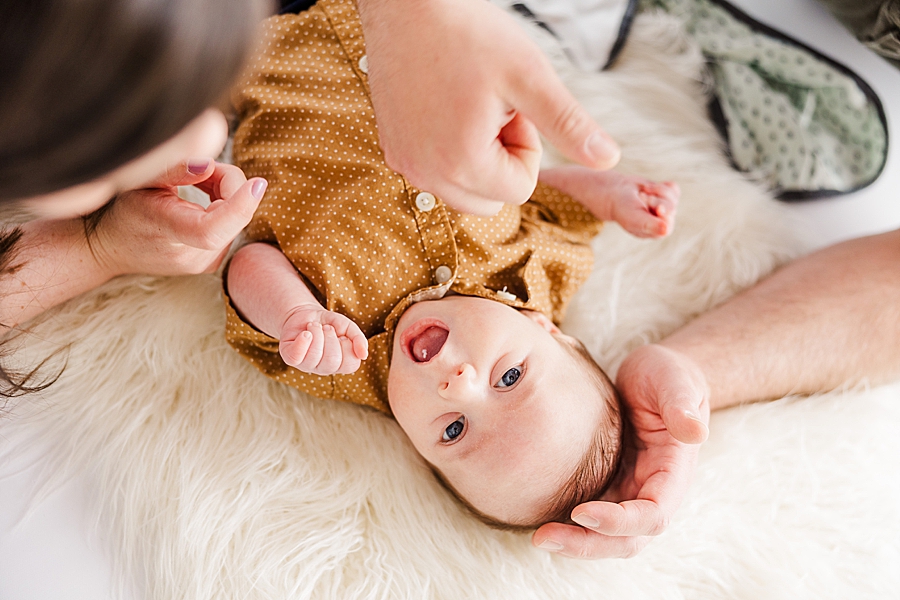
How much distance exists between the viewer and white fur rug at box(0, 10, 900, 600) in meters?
0.99

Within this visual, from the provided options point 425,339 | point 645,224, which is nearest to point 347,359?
point 425,339

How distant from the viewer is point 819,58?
138 cm

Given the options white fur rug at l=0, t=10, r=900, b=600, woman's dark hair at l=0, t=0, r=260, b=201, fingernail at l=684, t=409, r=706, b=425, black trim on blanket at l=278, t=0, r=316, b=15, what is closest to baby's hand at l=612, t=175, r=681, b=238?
white fur rug at l=0, t=10, r=900, b=600

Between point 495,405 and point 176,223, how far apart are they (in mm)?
536

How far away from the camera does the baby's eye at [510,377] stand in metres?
0.95

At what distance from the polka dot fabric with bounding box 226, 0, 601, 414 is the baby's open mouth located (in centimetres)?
7

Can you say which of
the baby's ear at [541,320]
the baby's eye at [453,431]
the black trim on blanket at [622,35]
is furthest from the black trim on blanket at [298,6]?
the baby's eye at [453,431]

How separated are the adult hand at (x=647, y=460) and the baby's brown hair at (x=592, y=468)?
0.04m

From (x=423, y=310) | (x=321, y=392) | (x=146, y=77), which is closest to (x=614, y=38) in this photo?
(x=423, y=310)

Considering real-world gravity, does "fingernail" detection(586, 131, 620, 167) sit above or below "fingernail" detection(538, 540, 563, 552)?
above

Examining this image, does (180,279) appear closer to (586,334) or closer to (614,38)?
(586,334)

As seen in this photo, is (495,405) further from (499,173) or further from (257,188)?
(257,188)

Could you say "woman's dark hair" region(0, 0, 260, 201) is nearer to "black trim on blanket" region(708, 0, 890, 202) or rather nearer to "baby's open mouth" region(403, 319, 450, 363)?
"baby's open mouth" region(403, 319, 450, 363)

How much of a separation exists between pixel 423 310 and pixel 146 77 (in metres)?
0.62
